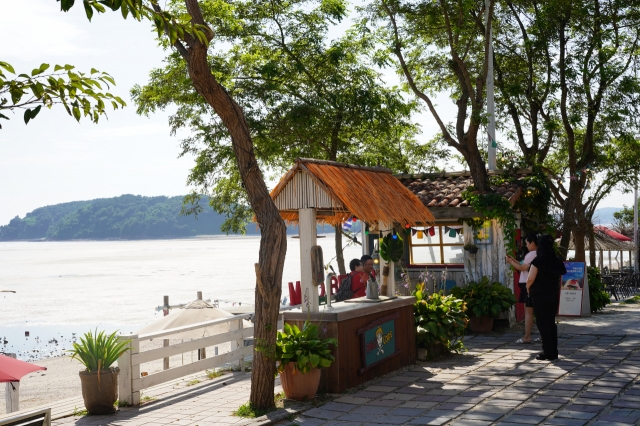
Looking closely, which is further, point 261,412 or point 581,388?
point 581,388

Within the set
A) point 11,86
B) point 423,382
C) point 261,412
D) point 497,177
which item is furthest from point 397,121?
point 11,86

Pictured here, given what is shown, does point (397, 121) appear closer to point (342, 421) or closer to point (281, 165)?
point (281, 165)

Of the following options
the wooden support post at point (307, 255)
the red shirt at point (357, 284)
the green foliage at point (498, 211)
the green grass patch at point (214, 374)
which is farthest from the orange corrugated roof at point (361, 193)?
the green foliage at point (498, 211)

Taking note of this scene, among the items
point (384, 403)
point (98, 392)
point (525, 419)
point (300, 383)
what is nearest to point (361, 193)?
point (300, 383)

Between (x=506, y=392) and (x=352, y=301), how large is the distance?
2.49m

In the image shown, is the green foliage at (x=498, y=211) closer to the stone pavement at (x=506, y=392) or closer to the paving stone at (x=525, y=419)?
the stone pavement at (x=506, y=392)

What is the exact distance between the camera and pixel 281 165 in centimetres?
2334

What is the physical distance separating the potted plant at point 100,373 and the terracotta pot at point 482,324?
23.8 feet

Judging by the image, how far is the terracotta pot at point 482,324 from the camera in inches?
543

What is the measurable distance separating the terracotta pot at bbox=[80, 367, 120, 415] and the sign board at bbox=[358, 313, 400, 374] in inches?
117

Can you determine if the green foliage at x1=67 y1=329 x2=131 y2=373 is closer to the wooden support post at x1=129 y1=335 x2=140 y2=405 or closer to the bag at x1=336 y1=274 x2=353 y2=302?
the wooden support post at x1=129 y1=335 x2=140 y2=405

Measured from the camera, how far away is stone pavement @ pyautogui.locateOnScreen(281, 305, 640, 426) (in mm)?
7488

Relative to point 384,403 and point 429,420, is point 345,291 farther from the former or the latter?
point 429,420

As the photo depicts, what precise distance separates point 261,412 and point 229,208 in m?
16.5
